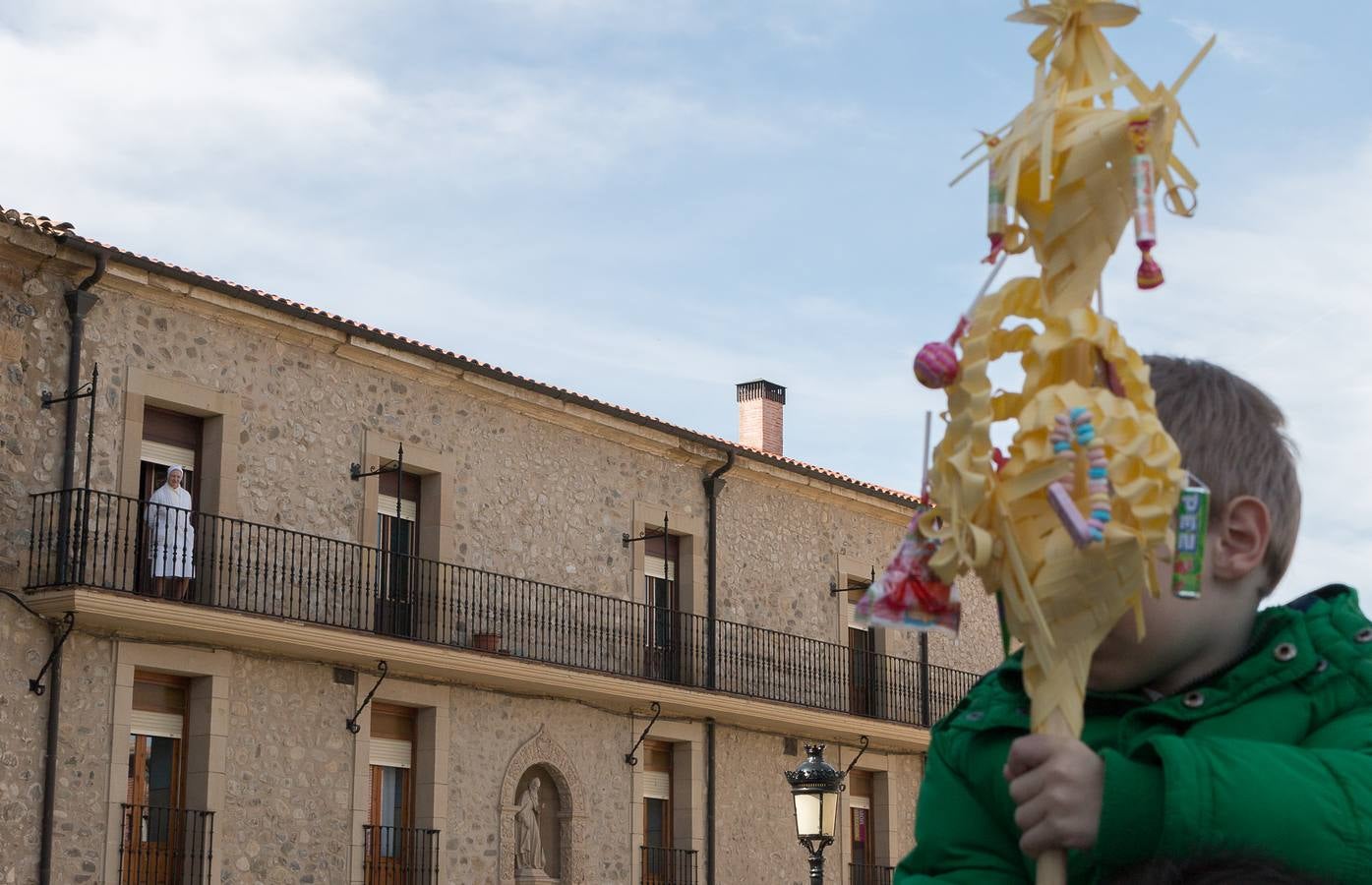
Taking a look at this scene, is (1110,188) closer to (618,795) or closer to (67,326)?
(67,326)

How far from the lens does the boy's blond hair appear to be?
1923 mm

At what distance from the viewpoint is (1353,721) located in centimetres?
190

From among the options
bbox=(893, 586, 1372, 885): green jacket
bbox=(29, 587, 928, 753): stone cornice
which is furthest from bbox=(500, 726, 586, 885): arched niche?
bbox=(893, 586, 1372, 885): green jacket

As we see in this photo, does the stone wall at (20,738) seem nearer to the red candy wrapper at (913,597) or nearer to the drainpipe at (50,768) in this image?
the drainpipe at (50,768)

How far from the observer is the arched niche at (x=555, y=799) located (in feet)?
68.4

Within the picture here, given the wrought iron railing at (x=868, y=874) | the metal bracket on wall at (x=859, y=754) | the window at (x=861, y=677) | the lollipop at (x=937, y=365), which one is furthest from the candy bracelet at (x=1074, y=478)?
the wrought iron railing at (x=868, y=874)

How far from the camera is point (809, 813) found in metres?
15.1

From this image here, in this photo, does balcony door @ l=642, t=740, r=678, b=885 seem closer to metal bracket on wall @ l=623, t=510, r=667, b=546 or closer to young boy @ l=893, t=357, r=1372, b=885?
metal bracket on wall @ l=623, t=510, r=667, b=546

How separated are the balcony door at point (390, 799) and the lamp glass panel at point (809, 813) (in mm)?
5805

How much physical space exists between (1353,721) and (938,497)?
49 cm

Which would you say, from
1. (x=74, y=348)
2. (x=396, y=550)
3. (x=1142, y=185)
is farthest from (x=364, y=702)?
(x=1142, y=185)

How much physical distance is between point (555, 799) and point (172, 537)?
20.0 feet

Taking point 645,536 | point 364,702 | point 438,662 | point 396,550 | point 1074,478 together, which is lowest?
point 1074,478

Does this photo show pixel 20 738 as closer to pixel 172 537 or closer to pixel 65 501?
pixel 65 501
